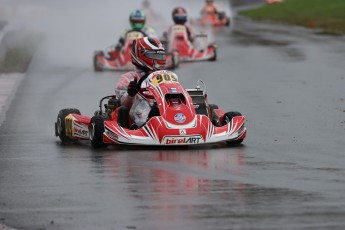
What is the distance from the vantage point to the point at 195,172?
39.5 ft

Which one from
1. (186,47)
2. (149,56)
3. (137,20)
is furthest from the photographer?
(186,47)

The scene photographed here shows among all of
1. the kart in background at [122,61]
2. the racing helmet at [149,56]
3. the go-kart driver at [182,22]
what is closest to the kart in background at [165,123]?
the racing helmet at [149,56]

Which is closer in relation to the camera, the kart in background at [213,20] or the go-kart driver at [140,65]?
the go-kart driver at [140,65]

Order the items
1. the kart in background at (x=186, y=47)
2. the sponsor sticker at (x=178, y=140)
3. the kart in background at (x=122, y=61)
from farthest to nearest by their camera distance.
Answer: the kart in background at (x=186, y=47), the kart in background at (x=122, y=61), the sponsor sticker at (x=178, y=140)

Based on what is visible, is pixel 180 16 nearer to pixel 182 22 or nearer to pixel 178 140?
pixel 182 22

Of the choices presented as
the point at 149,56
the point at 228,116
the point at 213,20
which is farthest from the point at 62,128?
the point at 213,20

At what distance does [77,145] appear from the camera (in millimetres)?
15031

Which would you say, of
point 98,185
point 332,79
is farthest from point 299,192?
point 332,79

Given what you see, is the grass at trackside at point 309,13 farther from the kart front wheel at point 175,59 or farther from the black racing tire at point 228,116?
the black racing tire at point 228,116

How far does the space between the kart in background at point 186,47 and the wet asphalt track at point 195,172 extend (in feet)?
21.5

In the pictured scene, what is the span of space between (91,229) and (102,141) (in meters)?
5.30

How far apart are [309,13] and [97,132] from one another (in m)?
35.8

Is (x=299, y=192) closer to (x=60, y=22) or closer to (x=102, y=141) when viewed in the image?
(x=102, y=141)

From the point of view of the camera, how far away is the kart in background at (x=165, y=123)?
13906 millimetres
